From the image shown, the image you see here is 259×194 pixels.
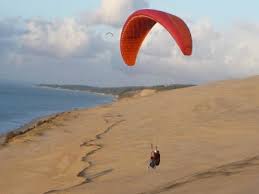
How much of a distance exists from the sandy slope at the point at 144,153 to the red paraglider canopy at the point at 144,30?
4.43 meters

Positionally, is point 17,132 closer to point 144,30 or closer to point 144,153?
point 144,153

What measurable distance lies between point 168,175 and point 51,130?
2608cm

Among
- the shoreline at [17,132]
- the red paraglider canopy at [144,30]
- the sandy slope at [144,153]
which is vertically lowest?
the sandy slope at [144,153]

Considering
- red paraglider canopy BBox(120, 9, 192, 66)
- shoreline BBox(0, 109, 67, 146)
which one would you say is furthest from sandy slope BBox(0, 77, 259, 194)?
red paraglider canopy BBox(120, 9, 192, 66)

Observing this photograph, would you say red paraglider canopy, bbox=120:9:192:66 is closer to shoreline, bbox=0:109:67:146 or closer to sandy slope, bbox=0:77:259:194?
sandy slope, bbox=0:77:259:194

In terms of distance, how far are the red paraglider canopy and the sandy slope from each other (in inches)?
175

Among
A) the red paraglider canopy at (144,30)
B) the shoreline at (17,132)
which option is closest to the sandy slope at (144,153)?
the shoreline at (17,132)

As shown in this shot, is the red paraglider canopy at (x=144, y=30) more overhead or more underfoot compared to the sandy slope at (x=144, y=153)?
more overhead

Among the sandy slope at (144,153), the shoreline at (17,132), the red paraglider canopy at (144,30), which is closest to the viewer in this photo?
the sandy slope at (144,153)

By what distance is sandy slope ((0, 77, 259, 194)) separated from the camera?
16375 millimetres

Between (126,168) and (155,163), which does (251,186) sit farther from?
(126,168)

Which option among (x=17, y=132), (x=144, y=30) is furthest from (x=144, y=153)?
(x=17, y=132)

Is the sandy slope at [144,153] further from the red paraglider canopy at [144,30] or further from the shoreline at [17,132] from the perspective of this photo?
the red paraglider canopy at [144,30]

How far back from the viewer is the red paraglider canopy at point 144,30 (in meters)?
17.4
